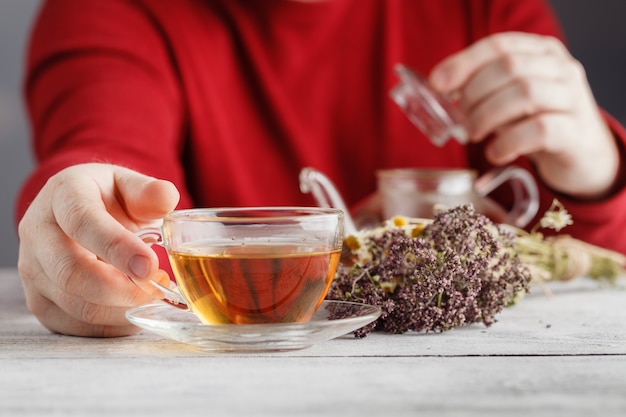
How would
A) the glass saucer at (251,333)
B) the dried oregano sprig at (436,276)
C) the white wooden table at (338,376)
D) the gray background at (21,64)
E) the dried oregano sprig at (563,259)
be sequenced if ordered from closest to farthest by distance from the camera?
the white wooden table at (338,376)
the glass saucer at (251,333)
the dried oregano sprig at (436,276)
the dried oregano sprig at (563,259)
the gray background at (21,64)

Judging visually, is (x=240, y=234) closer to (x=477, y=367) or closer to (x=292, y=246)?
(x=292, y=246)

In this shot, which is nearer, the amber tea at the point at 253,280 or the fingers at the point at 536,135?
the amber tea at the point at 253,280

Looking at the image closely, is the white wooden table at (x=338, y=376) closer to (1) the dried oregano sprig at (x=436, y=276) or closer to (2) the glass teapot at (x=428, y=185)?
(1) the dried oregano sprig at (x=436, y=276)

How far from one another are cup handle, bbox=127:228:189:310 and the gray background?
227 centimetres

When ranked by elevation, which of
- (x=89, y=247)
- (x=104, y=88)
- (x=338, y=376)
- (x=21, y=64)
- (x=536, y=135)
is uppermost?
(x=21, y=64)

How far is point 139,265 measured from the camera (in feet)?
2.06

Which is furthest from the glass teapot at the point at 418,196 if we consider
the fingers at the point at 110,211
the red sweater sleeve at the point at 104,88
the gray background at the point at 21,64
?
the gray background at the point at 21,64

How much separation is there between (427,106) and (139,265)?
2.53 feet

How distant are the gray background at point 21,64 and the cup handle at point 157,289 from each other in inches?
89.4

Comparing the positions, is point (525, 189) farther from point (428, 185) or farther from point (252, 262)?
point (252, 262)

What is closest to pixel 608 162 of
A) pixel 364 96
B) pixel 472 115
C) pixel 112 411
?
pixel 472 115

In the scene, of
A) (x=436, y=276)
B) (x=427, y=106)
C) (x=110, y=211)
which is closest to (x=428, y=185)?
(x=427, y=106)

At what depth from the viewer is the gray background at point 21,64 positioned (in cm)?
265

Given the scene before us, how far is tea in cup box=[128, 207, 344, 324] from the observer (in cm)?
63
